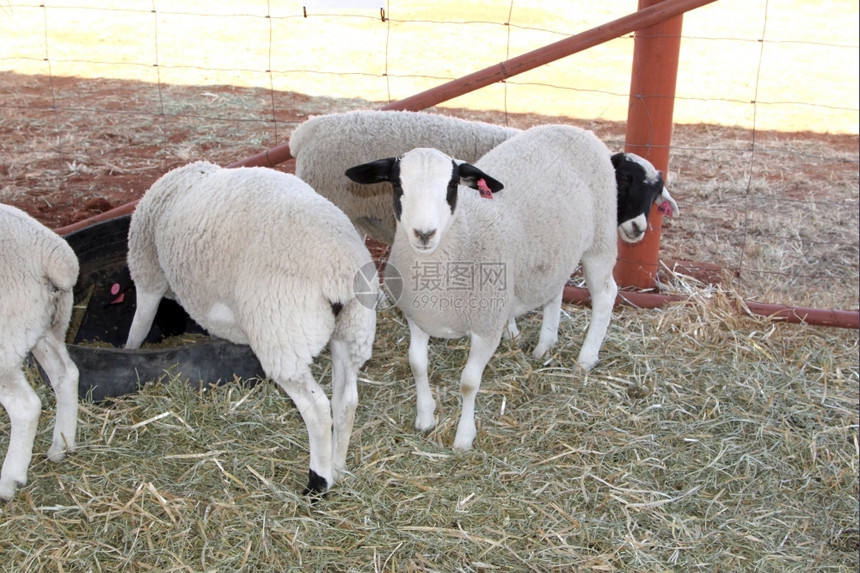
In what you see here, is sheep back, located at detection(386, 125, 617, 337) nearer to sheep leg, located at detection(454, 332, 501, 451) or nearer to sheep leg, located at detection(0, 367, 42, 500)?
sheep leg, located at detection(454, 332, 501, 451)

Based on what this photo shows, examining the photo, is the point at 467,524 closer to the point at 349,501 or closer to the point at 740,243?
the point at 349,501

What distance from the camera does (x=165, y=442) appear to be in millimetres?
3111

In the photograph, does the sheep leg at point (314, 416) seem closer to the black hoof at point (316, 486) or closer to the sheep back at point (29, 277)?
the black hoof at point (316, 486)

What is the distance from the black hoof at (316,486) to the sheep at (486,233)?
23.1 inches

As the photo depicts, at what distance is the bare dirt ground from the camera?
502cm

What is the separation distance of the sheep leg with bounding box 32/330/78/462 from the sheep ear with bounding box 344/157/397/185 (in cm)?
129

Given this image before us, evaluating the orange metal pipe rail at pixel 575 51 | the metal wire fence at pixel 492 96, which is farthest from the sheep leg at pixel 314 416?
the metal wire fence at pixel 492 96

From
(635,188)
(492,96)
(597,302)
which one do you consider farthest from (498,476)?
(492,96)

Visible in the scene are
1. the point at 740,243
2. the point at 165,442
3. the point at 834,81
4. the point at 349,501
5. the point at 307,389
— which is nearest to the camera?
the point at 307,389

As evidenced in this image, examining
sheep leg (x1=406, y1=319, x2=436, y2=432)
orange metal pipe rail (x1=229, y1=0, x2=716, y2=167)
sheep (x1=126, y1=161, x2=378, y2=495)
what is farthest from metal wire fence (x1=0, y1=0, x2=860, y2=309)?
sheep leg (x1=406, y1=319, x2=436, y2=432)

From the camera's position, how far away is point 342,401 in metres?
2.86

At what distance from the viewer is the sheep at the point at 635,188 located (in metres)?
3.76

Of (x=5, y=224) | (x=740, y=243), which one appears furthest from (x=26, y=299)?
(x=740, y=243)

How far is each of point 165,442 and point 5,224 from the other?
3.37 feet
